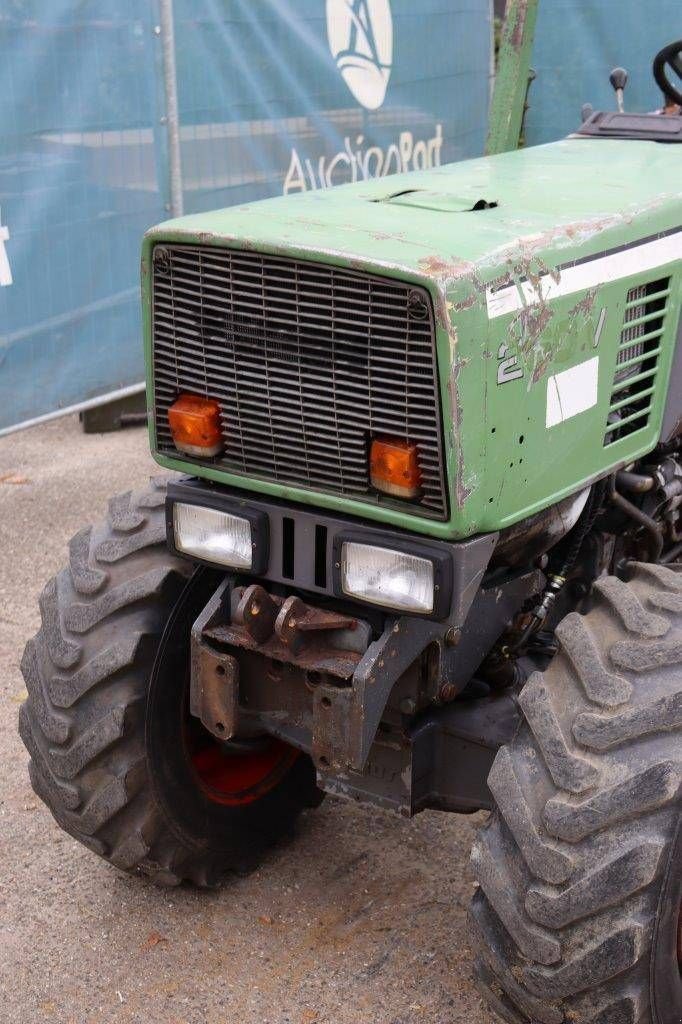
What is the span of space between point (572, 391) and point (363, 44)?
19.1 ft

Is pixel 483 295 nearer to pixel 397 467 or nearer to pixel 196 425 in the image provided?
pixel 397 467

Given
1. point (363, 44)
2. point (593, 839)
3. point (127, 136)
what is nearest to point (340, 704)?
point (593, 839)

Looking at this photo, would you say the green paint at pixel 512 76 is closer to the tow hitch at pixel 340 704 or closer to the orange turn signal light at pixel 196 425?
the orange turn signal light at pixel 196 425

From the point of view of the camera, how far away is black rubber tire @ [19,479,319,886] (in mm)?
3418

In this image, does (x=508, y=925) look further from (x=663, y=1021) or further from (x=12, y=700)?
(x=12, y=700)

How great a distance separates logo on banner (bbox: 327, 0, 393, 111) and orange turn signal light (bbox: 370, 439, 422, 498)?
571cm

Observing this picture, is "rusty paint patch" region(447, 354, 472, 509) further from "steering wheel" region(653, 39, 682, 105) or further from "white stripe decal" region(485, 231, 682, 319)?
"steering wheel" region(653, 39, 682, 105)

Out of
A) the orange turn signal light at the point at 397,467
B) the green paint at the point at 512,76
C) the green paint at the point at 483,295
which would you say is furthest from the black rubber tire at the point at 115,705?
the green paint at the point at 512,76

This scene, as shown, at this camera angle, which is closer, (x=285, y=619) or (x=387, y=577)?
(x=387, y=577)

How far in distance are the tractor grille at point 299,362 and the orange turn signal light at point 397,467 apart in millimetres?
19

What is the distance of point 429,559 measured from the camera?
2.82 meters

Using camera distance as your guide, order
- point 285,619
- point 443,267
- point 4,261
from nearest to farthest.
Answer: point 443,267
point 285,619
point 4,261

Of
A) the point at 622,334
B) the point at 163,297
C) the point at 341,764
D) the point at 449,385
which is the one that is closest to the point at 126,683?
the point at 341,764

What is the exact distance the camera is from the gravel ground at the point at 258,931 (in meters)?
3.35
